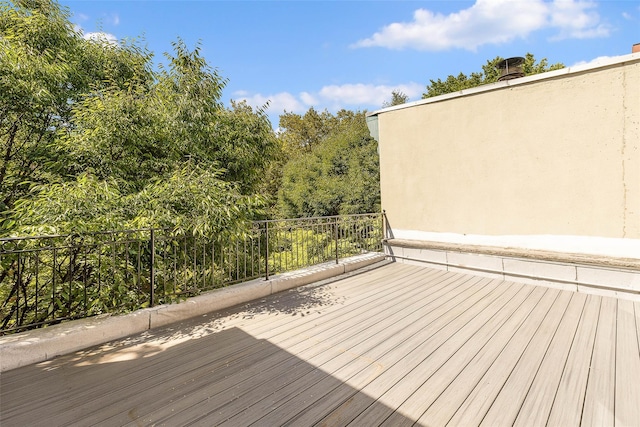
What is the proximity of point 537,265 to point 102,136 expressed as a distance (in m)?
6.31

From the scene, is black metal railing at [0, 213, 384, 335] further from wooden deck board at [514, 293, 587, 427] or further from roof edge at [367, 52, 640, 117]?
roof edge at [367, 52, 640, 117]

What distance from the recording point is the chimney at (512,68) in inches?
181

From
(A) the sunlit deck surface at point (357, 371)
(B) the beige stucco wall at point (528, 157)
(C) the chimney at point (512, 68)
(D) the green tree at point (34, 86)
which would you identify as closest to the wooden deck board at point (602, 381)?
(A) the sunlit deck surface at point (357, 371)

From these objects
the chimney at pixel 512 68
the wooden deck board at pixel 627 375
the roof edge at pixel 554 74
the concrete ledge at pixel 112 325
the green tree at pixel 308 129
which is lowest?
the wooden deck board at pixel 627 375

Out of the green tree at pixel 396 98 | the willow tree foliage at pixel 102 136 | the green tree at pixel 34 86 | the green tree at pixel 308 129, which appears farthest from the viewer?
the green tree at pixel 308 129

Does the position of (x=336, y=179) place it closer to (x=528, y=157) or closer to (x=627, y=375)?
(x=528, y=157)

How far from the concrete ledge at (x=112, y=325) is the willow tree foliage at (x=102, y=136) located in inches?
32.9

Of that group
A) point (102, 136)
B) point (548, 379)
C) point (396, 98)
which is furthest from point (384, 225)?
point (396, 98)

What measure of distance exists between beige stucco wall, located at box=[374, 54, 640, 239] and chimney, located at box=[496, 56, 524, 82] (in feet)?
1.71

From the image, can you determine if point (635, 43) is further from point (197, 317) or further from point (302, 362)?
point (197, 317)

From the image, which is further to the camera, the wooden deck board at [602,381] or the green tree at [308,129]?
the green tree at [308,129]

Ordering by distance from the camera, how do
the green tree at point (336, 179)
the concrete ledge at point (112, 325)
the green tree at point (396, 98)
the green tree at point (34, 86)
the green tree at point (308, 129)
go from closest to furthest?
the concrete ledge at point (112, 325) < the green tree at point (34, 86) < the green tree at point (336, 179) < the green tree at point (396, 98) < the green tree at point (308, 129)

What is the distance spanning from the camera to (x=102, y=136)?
12.2 ft

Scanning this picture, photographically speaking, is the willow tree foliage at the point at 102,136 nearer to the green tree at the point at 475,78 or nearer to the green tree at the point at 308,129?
the green tree at the point at 475,78
